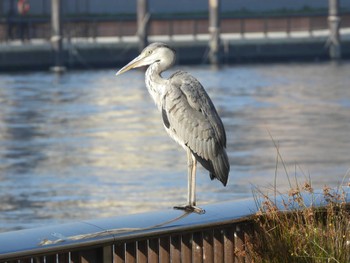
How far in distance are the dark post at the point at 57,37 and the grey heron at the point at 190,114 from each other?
44425mm

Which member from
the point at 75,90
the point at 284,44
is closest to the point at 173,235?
the point at 75,90

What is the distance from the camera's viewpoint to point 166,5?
65.6m

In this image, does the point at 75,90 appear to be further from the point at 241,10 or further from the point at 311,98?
the point at 241,10

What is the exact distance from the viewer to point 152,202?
16.1 metres

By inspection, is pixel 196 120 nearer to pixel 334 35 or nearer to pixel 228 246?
pixel 228 246

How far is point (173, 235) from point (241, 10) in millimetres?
60357

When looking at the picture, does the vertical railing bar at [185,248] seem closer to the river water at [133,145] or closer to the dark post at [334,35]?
the river water at [133,145]

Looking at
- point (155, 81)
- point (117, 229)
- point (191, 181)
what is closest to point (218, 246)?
point (117, 229)

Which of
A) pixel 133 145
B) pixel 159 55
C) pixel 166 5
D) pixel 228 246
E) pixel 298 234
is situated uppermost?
pixel 159 55

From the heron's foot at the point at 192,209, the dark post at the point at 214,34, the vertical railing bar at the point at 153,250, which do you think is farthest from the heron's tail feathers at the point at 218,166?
the dark post at the point at 214,34

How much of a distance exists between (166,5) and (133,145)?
42.0 m

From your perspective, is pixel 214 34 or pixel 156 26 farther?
pixel 156 26

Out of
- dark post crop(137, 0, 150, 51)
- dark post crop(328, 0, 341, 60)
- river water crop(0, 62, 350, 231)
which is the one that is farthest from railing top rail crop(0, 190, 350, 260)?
dark post crop(328, 0, 341, 60)

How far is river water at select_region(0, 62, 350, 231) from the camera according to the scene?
16656mm
